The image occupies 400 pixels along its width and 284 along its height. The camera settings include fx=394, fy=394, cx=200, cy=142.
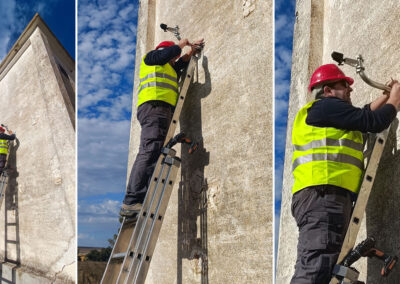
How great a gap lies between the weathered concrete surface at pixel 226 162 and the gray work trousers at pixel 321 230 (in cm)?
104

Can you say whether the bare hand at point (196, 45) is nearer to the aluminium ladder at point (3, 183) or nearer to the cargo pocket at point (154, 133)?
the cargo pocket at point (154, 133)

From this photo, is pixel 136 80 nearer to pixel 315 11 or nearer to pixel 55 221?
pixel 55 221

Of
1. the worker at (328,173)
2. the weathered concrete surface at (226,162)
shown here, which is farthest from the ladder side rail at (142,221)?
the worker at (328,173)

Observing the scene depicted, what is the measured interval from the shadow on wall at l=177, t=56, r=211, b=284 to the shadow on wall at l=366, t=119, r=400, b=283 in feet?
6.36

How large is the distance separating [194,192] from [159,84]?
122cm

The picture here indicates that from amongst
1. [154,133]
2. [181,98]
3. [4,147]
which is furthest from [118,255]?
[4,147]

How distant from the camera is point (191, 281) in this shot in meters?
4.03

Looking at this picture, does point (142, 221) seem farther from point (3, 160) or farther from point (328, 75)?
point (3, 160)

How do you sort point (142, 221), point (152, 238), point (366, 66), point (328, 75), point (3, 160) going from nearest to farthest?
point (328, 75), point (366, 66), point (152, 238), point (142, 221), point (3, 160)

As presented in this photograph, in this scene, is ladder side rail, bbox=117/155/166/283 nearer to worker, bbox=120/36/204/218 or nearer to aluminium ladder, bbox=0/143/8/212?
worker, bbox=120/36/204/218

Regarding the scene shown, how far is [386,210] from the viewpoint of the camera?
221cm

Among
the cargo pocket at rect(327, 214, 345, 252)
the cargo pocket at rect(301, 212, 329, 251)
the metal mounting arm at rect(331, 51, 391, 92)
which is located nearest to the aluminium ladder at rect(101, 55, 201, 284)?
the cargo pocket at rect(301, 212, 329, 251)

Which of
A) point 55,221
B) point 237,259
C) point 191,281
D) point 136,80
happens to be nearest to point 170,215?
point 191,281

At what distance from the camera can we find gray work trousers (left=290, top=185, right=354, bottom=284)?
80.5 inches
